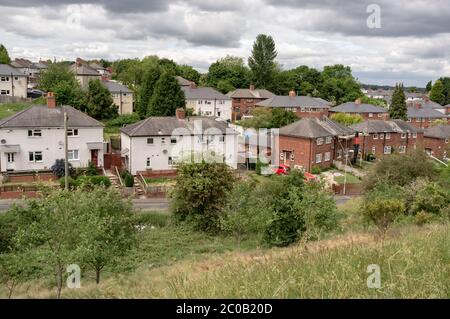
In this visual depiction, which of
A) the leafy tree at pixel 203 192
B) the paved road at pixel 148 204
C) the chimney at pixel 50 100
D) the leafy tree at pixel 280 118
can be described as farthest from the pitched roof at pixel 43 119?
the leafy tree at pixel 280 118

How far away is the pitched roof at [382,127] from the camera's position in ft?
186

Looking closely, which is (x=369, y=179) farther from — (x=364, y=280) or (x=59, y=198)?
(x=364, y=280)

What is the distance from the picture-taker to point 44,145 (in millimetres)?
38000

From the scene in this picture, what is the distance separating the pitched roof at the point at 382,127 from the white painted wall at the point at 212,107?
1114 inches

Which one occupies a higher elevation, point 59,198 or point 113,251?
point 59,198

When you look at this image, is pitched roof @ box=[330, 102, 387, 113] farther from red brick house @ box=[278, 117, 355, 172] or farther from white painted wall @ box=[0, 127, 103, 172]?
white painted wall @ box=[0, 127, 103, 172]

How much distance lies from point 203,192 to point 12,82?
6661 cm

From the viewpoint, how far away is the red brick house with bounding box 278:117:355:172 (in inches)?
1853

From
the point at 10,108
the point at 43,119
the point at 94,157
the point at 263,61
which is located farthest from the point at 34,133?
the point at 263,61

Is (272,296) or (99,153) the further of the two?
(99,153)

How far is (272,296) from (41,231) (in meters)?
9.53

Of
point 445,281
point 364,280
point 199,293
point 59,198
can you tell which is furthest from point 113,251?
point 445,281

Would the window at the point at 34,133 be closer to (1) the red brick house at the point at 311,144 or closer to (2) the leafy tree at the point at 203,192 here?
(2) the leafy tree at the point at 203,192
